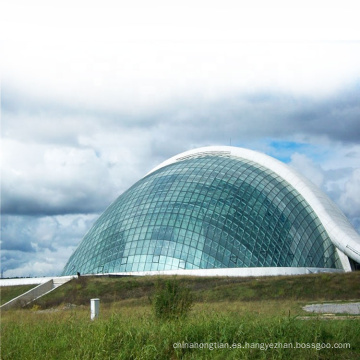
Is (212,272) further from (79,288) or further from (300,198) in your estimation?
(300,198)

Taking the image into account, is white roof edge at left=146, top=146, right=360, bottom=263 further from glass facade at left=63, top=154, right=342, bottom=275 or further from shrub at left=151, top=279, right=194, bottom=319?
shrub at left=151, top=279, right=194, bottom=319

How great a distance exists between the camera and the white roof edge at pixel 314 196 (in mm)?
42250

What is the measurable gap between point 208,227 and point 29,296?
15.2 m

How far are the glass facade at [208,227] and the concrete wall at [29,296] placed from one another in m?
5.07

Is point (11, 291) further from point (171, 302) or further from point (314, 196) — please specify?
point (314, 196)

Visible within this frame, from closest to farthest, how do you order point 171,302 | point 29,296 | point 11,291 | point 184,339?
point 184,339
point 171,302
point 29,296
point 11,291

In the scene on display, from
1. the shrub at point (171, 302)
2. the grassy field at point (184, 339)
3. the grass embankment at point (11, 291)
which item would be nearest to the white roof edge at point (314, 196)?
the grass embankment at point (11, 291)

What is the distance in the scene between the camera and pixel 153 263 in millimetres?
40281

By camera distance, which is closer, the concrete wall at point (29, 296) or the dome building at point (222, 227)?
the concrete wall at point (29, 296)

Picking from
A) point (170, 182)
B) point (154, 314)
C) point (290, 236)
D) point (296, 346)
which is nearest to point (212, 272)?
point (290, 236)

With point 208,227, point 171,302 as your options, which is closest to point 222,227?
point 208,227

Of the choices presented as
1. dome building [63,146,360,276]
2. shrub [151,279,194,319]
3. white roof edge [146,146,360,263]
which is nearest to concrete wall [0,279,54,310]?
dome building [63,146,360,276]

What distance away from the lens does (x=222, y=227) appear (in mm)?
42062

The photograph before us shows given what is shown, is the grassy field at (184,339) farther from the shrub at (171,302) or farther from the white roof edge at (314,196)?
the white roof edge at (314,196)
